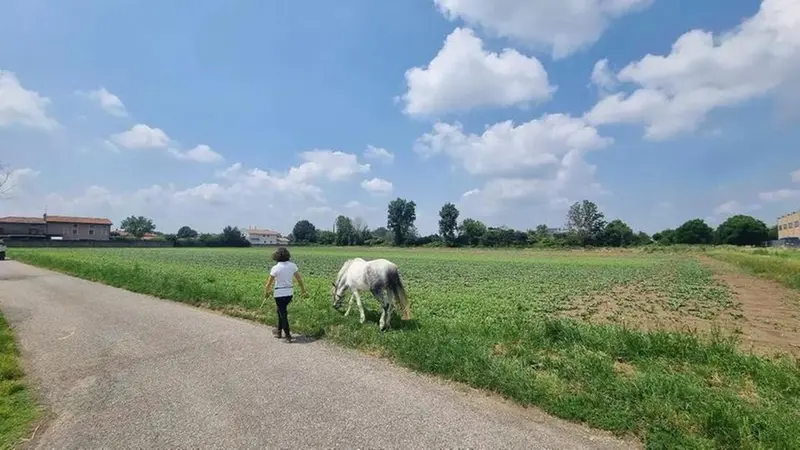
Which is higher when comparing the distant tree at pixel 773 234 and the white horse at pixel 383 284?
the distant tree at pixel 773 234

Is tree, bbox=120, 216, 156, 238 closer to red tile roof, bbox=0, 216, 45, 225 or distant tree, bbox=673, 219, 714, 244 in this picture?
red tile roof, bbox=0, 216, 45, 225

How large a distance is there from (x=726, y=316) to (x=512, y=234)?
94930mm

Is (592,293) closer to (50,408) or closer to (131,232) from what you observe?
(50,408)

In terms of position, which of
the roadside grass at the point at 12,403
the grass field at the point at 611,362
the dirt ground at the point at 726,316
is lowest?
the dirt ground at the point at 726,316

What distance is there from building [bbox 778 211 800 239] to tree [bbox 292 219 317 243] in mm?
134431

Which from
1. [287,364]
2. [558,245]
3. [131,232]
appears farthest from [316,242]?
[287,364]

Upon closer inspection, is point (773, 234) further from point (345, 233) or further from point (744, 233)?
point (345, 233)

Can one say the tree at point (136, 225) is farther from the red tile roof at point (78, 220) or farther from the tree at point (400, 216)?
the tree at point (400, 216)

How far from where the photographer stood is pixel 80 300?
547 inches

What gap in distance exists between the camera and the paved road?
4.47 meters

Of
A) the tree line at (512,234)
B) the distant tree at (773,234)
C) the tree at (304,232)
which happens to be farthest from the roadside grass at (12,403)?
the distant tree at (773,234)

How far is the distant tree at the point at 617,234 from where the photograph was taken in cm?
10294

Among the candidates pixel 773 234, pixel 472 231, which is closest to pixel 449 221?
pixel 472 231

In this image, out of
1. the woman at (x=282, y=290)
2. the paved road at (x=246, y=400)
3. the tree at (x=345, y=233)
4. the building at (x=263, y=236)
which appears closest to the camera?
the paved road at (x=246, y=400)
